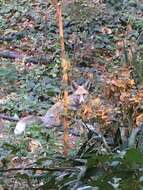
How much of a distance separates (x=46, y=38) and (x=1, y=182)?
6073mm

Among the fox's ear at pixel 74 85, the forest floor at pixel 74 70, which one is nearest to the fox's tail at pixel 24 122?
the forest floor at pixel 74 70

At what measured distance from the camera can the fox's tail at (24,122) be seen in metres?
5.01

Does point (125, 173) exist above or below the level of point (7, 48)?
above

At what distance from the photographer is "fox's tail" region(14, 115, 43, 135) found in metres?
5.01

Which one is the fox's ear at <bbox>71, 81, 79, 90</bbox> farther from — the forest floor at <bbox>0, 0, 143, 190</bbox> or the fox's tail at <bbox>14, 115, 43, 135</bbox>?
the fox's tail at <bbox>14, 115, 43, 135</bbox>

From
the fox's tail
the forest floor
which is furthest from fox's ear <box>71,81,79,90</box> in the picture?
the fox's tail

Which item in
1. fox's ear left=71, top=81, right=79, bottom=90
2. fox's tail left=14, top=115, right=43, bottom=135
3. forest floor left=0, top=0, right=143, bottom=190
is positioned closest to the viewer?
forest floor left=0, top=0, right=143, bottom=190

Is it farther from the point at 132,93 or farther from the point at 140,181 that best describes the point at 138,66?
the point at 140,181

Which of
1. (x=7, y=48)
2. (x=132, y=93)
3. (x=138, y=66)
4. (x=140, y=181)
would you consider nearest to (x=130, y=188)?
(x=140, y=181)

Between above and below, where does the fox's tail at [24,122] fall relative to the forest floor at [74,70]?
below

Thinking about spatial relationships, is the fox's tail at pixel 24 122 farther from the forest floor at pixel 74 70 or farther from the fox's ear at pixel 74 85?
the fox's ear at pixel 74 85

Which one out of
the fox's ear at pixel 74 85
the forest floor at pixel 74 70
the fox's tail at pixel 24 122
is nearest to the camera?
the forest floor at pixel 74 70

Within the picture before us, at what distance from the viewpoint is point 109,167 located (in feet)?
3.57

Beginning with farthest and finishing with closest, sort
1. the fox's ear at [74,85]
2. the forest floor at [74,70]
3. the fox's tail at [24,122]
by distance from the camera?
the fox's ear at [74,85] < the fox's tail at [24,122] < the forest floor at [74,70]
